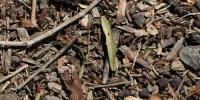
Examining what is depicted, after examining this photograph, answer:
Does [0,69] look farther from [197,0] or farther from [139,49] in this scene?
[197,0]

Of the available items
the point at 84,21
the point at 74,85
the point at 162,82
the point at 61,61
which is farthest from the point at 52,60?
the point at 162,82

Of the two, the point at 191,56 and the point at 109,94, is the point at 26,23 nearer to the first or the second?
the point at 109,94

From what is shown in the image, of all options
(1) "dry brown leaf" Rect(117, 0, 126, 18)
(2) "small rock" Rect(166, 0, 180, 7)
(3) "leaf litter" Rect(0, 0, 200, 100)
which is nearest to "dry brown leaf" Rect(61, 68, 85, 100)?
(3) "leaf litter" Rect(0, 0, 200, 100)

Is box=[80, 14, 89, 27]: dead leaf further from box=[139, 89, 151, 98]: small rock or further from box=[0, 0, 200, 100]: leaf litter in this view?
box=[139, 89, 151, 98]: small rock

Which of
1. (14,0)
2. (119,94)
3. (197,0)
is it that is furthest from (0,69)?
(197,0)

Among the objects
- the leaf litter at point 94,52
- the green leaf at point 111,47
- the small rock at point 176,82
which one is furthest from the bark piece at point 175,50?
the green leaf at point 111,47

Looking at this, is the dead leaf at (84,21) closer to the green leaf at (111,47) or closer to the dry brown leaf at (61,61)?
the green leaf at (111,47)

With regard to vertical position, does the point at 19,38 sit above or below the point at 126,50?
above
